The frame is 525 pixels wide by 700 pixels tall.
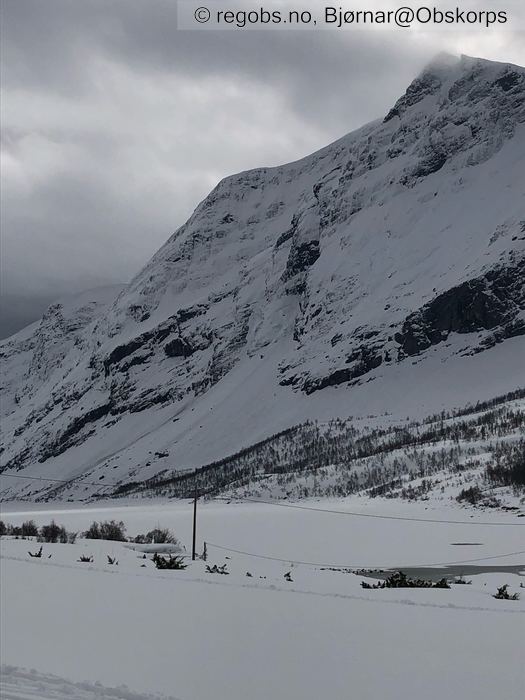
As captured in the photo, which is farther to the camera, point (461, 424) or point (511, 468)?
point (461, 424)

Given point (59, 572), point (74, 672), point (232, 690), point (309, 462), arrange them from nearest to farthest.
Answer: point (232, 690) < point (74, 672) < point (59, 572) < point (309, 462)

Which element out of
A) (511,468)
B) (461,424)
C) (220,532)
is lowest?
(220,532)

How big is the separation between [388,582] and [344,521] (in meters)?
43.2

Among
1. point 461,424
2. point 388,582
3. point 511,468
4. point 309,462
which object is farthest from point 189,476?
point 388,582

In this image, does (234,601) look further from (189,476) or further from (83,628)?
(189,476)

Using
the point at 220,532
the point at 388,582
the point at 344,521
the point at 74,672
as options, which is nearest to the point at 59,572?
the point at 74,672

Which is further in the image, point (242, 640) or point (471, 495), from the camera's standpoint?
point (471, 495)

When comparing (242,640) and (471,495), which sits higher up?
(242,640)

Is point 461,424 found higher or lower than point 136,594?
higher

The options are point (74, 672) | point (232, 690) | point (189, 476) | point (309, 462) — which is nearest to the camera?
point (232, 690)

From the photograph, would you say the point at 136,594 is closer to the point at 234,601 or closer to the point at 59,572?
the point at 234,601

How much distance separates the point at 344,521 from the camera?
61938 mm

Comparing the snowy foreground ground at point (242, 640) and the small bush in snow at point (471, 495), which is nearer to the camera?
the snowy foreground ground at point (242, 640)

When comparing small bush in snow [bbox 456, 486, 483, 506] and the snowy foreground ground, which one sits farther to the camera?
small bush in snow [bbox 456, 486, 483, 506]
